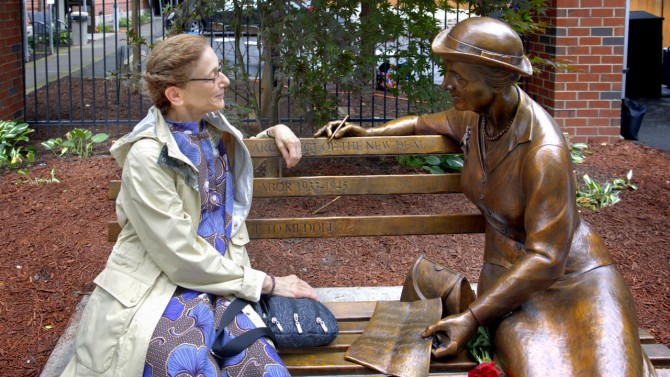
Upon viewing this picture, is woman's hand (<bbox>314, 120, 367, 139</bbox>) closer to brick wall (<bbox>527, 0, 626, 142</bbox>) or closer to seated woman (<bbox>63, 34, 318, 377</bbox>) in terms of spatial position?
seated woman (<bbox>63, 34, 318, 377</bbox>)

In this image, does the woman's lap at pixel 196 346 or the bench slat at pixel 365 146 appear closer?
the woman's lap at pixel 196 346

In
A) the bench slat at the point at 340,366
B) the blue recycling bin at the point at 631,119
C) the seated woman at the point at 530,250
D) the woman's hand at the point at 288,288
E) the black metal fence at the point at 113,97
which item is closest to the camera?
the seated woman at the point at 530,250

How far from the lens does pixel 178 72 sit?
3.30 m

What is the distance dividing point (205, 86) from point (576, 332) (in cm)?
161

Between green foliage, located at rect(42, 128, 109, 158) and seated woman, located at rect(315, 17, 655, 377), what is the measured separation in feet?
17.8

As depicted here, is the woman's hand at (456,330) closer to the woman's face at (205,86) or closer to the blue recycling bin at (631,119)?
the woman's face at (205,86)

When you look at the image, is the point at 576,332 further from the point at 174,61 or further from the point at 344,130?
the point at 174,61

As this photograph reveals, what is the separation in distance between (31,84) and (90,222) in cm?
649

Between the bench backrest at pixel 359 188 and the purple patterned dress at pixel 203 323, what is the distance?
0.39m

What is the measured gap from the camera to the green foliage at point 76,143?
8.05 metres

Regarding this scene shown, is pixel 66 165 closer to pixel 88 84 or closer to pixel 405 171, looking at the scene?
pixel 405 171

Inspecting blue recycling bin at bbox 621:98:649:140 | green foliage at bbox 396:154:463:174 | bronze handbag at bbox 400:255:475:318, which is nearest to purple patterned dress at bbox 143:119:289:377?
bronze handbag at bbox 400:255:475:318

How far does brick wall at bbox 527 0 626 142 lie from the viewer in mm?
8672

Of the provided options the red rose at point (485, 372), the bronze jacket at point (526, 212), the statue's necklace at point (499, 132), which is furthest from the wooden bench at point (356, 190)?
the red rose at point (485, 372)
